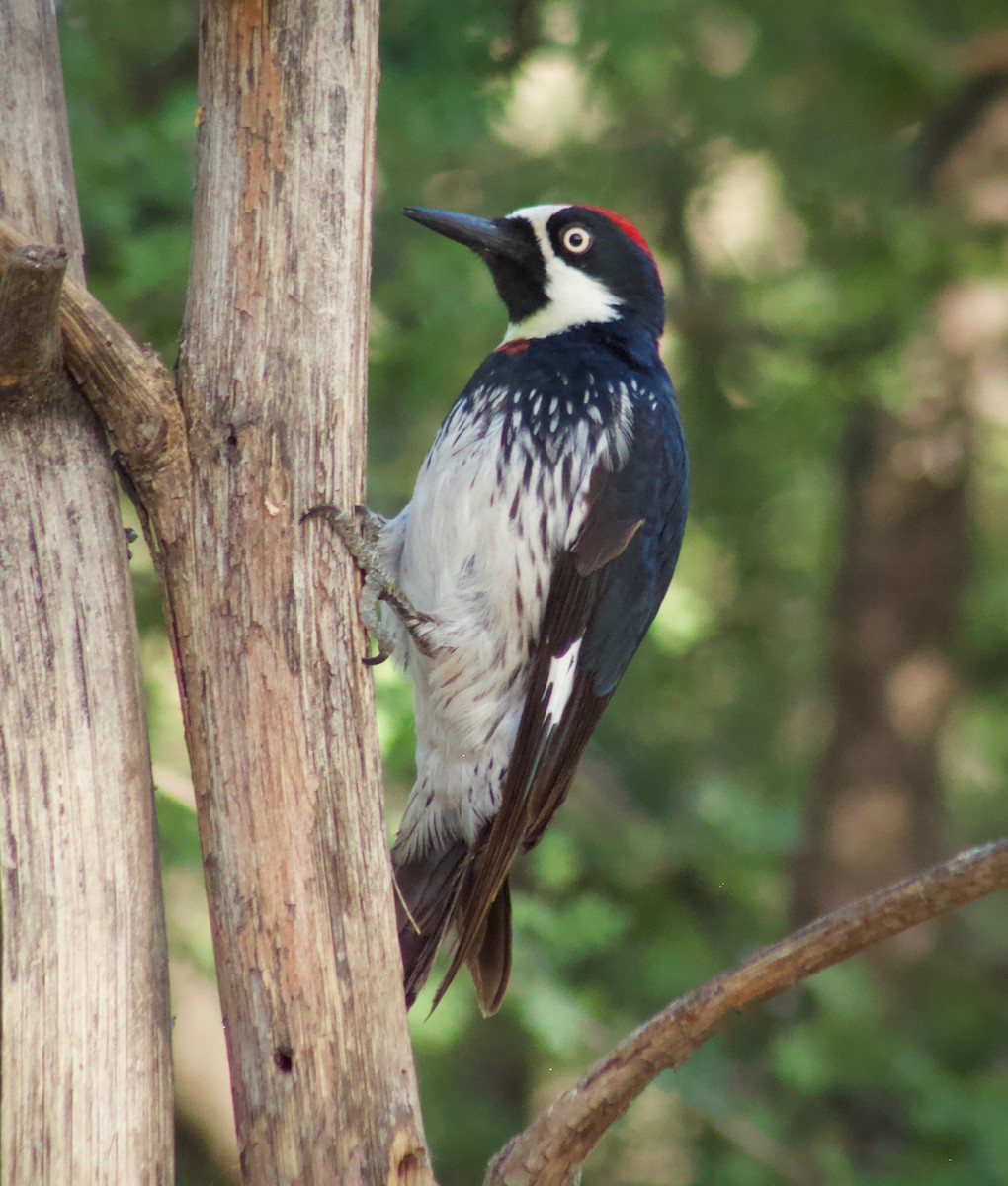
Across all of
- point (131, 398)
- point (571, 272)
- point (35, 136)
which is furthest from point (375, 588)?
point (571, 272)

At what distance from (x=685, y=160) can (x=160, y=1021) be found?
4.93 m

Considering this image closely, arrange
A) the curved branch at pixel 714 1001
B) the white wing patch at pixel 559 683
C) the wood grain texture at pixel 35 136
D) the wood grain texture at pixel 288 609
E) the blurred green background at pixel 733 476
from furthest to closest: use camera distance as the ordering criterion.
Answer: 1. the blurred green background at pixel 733 476
2. the white wing patch at pixel 559 683
3. the wood grain texture at pixel 35 136
4. the wood grain texture at pixel 288 609
5. the curved branch at pixel 714 1001

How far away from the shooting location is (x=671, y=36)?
17.1 feet

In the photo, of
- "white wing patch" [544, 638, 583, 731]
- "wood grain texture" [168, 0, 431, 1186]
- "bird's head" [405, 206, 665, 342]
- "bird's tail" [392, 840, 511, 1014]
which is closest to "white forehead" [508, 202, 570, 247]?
"bird's head" [405, 206, 665, 342]

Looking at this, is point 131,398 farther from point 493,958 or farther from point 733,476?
point 733,476

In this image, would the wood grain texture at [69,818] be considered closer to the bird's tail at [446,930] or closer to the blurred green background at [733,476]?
the bird's tail at [446,930]

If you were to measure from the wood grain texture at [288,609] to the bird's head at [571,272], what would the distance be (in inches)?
47.0

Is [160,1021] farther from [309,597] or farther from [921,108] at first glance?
[921,108]

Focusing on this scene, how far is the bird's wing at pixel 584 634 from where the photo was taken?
2.92 meters

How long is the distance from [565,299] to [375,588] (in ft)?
3.77

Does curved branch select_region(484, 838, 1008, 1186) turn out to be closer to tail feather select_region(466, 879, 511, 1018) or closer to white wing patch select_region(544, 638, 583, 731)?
tail feather select_region(466, 879, 511, 1018)

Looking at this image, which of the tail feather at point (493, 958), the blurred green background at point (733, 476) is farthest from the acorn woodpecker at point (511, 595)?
the blurred green background at point (733, 476)

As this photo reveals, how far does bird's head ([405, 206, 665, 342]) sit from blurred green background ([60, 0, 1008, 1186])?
0.69 meters

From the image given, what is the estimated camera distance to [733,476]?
644 centimetres
